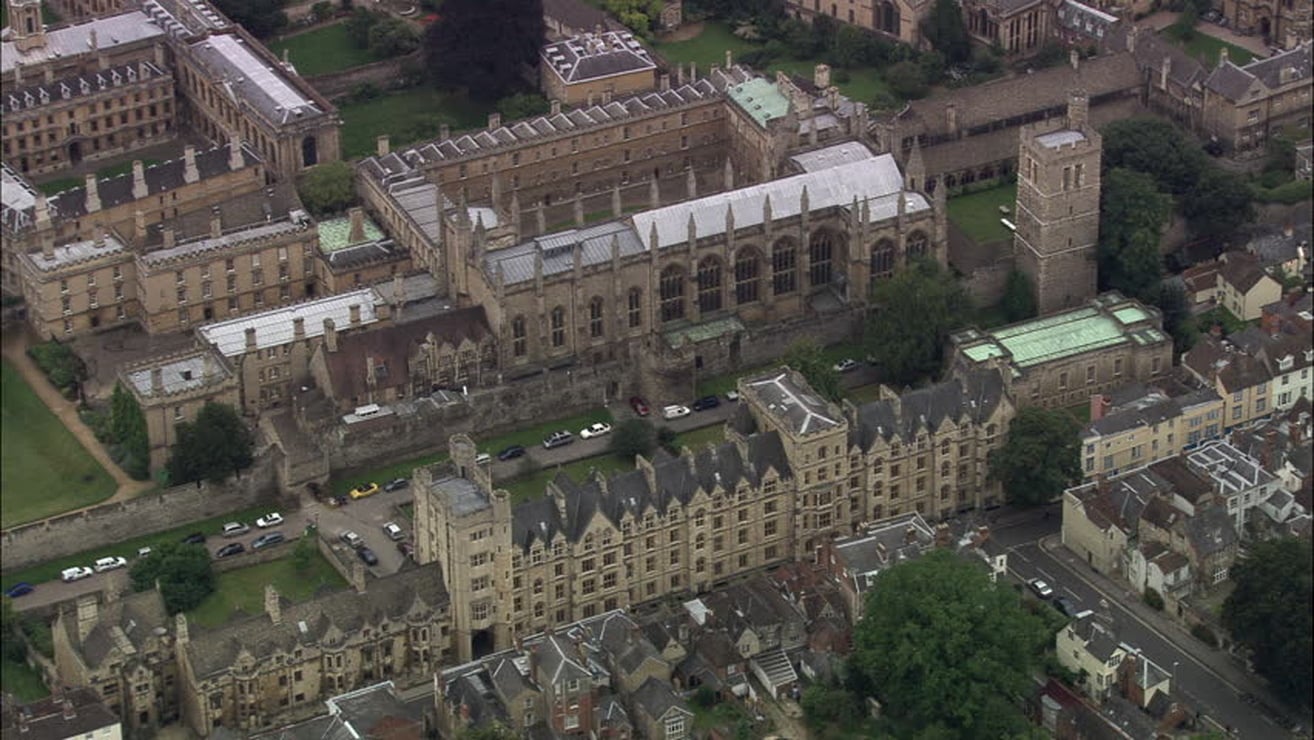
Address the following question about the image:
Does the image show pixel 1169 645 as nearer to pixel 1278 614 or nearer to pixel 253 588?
pixel 1278 614

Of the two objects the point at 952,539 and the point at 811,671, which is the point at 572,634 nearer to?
the point at 811,671

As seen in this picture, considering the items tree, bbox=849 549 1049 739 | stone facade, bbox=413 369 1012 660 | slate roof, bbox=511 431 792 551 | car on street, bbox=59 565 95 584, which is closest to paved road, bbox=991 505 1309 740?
tree, bbox=849 549 1049 739

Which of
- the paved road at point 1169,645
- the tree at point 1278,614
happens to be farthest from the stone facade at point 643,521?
the tree at point 1278,614

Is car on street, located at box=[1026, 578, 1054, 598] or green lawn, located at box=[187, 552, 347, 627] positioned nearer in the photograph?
car on street, located at box=[1026, 578, 1054, 598]

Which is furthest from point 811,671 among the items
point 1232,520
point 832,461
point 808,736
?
point 1232,520

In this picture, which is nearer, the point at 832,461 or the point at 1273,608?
the point at 1273,608

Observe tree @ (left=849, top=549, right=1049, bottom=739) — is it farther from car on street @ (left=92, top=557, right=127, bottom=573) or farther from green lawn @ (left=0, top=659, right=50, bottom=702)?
green lawn @ (left=0, top=659, right=50, bottom=702)
